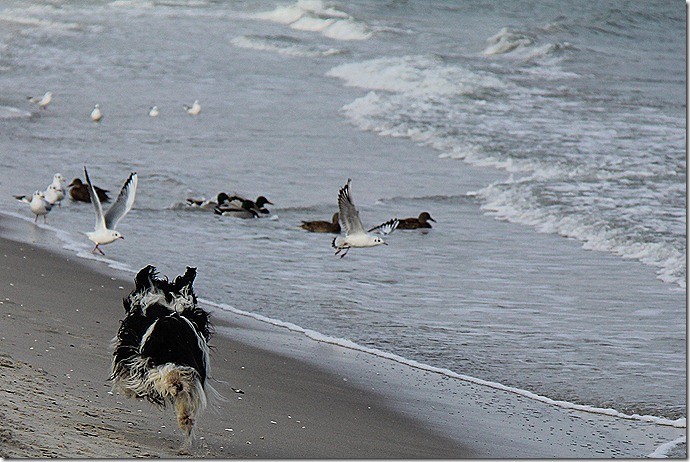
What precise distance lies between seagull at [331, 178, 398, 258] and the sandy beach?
161 centimetres

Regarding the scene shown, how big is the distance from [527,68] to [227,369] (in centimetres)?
2102

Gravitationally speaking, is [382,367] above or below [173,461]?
below

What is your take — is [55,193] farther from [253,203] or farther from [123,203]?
[123,203]

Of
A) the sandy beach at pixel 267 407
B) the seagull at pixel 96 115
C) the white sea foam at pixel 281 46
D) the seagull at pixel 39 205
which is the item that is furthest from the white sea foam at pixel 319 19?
the sandy beach at pixel 267 407

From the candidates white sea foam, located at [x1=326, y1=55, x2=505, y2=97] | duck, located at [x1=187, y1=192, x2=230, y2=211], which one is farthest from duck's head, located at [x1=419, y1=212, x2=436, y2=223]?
white sea foam, located at [x1=326, y1=55, x2=505, y2=97]

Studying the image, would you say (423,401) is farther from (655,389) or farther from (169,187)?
(169,187)

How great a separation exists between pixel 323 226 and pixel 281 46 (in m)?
20.3

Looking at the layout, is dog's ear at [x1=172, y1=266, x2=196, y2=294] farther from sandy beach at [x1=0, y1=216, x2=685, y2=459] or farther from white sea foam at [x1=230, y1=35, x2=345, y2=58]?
white sea foam at [x1=230, y1=35, x2=345, y2=58]

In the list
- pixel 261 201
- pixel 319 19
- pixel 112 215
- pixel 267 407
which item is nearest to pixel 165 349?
pixel 267 407

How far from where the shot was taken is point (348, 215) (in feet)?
29.0

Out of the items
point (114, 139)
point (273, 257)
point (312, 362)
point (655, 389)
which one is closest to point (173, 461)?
point (312, 362)

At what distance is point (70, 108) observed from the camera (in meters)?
18.7

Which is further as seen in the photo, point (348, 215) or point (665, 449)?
point (348, 215)

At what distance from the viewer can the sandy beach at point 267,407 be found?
4496 mm
